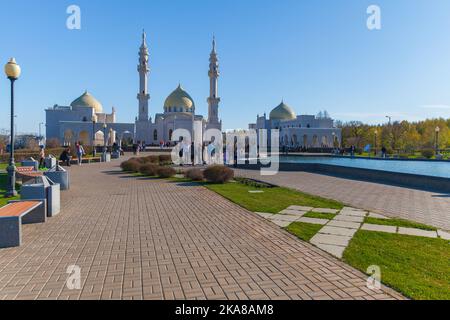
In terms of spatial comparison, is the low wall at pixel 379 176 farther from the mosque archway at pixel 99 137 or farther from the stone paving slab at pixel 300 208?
the mosque archway at pixel 99 137

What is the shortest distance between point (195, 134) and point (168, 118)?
20.9 ft

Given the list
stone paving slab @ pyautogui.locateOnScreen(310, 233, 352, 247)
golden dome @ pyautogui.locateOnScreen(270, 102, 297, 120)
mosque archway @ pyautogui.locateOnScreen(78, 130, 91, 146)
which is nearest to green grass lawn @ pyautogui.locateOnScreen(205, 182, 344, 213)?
stone paving slab @ pyautogui.locateOnScreen(310, 233, 352, 247)

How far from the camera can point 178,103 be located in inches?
2709

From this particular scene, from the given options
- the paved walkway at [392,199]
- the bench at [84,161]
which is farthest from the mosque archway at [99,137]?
the paved walkway at [392,199]

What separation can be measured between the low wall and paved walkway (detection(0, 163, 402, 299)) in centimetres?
785

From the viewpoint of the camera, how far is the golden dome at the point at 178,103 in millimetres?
68750

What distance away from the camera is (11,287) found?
3.92m

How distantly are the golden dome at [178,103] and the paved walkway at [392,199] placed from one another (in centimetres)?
5747

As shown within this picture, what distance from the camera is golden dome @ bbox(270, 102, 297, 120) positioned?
265ft

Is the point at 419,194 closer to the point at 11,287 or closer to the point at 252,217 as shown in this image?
the point at 252,217

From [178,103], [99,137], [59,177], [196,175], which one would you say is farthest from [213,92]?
[59,177]

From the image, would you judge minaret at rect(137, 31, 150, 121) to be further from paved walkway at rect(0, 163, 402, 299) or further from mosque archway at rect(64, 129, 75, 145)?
paved walkway at rect(0, 163, 402, 299)

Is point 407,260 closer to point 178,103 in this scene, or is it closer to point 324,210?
point 324,210

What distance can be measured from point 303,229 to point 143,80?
59.6 meters
